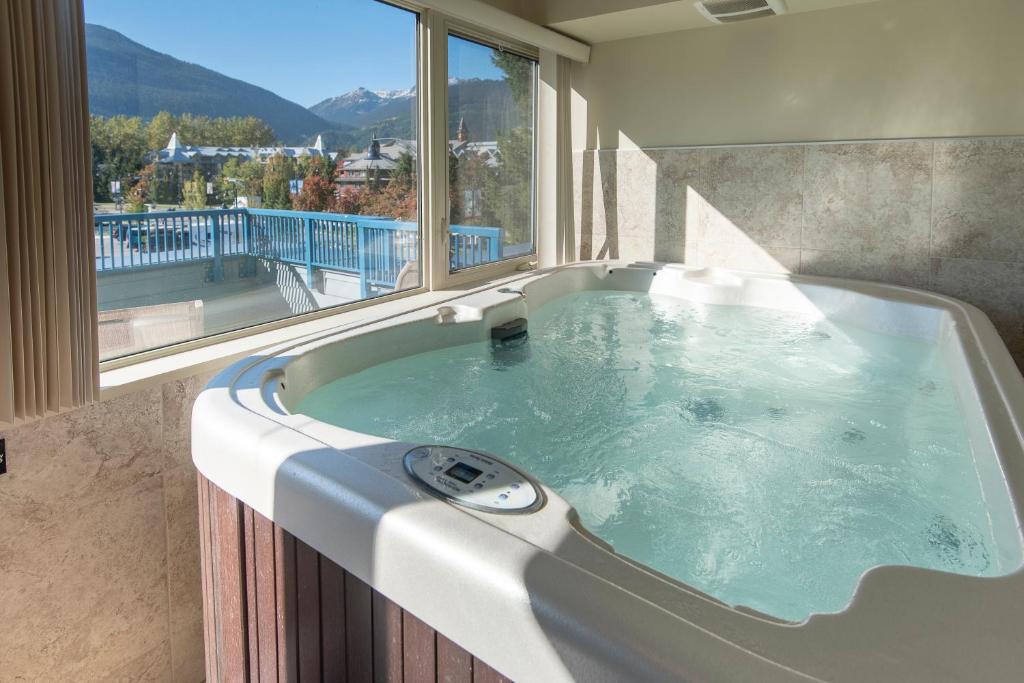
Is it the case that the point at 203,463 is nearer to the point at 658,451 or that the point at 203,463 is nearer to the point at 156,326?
the point at 156,326

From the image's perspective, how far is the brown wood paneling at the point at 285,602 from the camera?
114cm

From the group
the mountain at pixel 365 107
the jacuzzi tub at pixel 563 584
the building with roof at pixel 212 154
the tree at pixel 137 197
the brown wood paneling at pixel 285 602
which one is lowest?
the brown wood paneling at pixel 285 602

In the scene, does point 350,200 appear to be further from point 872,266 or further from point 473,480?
point 872,266

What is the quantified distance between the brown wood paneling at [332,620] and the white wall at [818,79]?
10.4 ft

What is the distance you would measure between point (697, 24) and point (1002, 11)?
50.5 inches

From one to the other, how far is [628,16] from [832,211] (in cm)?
135

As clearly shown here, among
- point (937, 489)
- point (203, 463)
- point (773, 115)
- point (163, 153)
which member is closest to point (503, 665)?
point (203, 463)

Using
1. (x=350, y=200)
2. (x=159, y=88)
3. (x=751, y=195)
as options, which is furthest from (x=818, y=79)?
(x=159, y=88)

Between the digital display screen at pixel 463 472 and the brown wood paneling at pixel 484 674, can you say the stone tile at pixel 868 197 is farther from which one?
the brown wood paneling at pixel 484 674

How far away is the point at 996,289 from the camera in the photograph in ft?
9.97

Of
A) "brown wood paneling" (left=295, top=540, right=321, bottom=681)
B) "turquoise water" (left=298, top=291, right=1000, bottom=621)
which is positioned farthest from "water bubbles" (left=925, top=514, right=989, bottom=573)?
"brown wood paneling" (left=295, top=540, right=321, bottom=681)

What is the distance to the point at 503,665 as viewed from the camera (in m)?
0.82

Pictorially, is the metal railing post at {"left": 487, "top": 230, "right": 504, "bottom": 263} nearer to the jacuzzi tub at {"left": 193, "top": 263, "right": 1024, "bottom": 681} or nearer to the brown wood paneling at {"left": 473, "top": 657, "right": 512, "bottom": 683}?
the jacuzzi tub at {"left": 193, "top": 263, "right": 1024, "bottom": 681}

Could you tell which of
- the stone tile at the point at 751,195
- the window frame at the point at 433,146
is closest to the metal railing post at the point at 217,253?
the window frame at the point at 433,146
